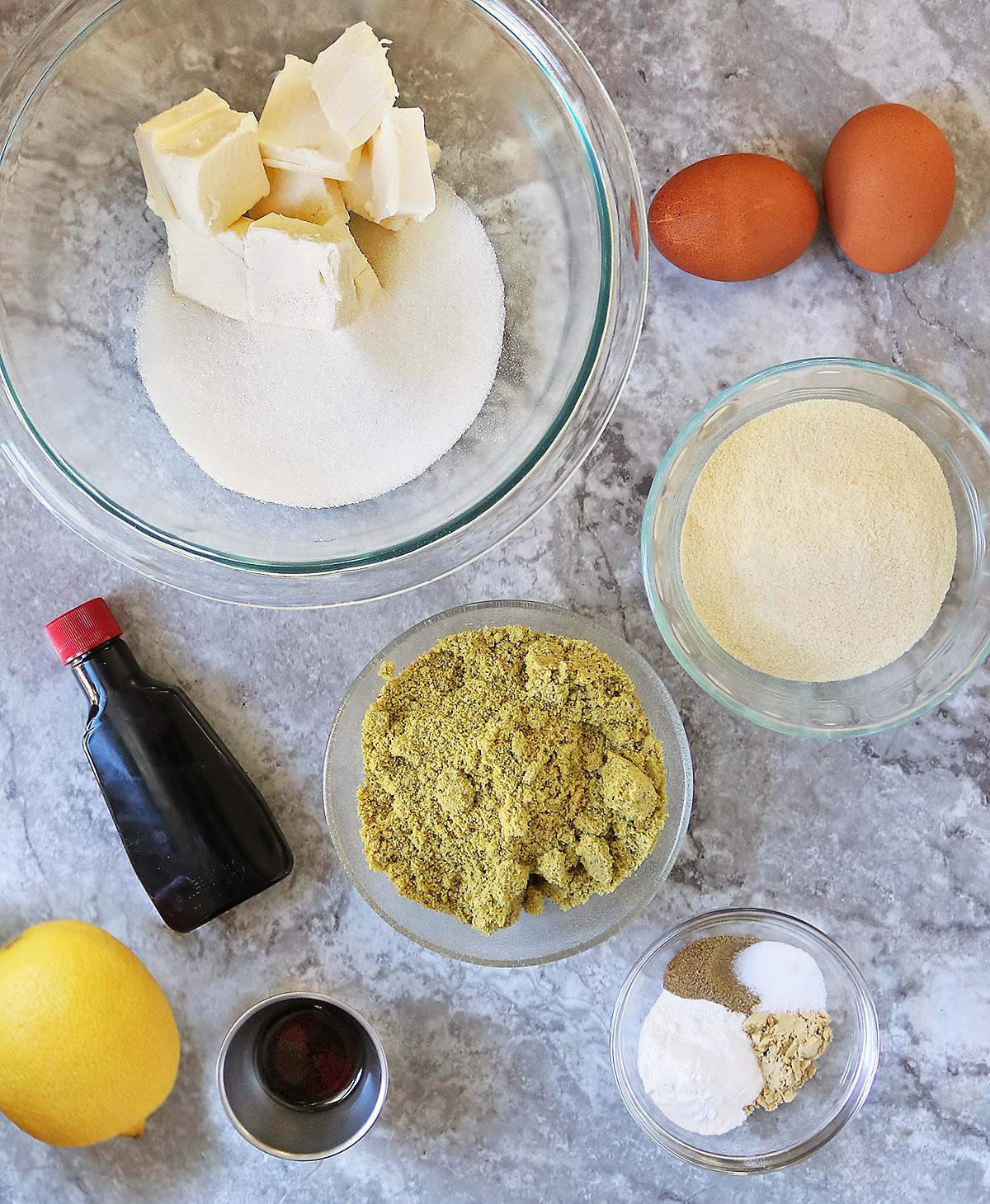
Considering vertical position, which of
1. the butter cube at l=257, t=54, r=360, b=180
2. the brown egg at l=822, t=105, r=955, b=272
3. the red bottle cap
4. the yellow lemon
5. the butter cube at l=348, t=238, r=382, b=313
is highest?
the butter cube at l=257, t=54, r=360, b=180

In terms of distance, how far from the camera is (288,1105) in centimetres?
122

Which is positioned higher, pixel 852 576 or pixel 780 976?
pixel 852 576

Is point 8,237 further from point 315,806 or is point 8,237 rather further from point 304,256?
point 315,806

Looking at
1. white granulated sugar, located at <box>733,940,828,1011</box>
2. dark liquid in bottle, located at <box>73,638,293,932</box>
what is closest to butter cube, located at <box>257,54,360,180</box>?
dark liquid in bottle, located at <box>73,638,293,932</box>

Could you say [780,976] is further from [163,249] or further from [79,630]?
[163,249]

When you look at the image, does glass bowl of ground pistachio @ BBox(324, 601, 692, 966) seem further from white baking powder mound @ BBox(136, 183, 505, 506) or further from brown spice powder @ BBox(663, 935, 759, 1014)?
white baking powder mound @ BBox(136, 183, 505, 506)

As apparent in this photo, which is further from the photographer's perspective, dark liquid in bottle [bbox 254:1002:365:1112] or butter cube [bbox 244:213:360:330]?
dark liquid in bottle [bbox 254:1002:365:1112]

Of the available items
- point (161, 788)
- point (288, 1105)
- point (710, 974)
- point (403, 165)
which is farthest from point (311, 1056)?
point (403, 165)

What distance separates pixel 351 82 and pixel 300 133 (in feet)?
0.23

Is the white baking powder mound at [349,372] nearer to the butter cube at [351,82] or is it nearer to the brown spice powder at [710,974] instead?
the butter cube at [351,82]

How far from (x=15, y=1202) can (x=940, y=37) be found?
190 cm

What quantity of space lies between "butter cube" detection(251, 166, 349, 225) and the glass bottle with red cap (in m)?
0.53

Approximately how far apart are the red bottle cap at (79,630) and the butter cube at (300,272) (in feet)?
1.42

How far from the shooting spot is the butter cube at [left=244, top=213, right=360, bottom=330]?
95 centimetres
